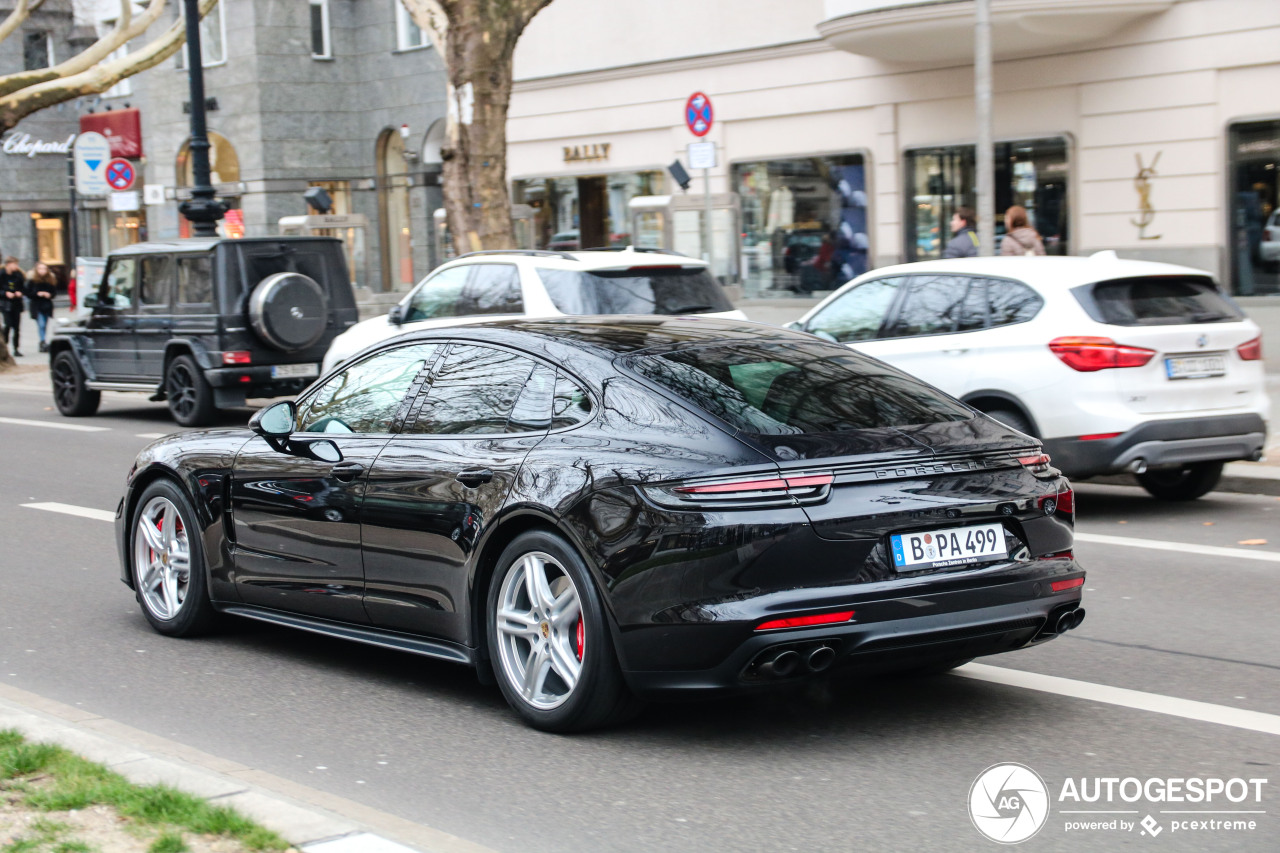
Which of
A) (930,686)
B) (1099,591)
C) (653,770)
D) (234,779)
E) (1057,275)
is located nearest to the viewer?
(234,779)

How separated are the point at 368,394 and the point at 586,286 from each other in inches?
261

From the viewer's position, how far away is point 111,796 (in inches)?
171

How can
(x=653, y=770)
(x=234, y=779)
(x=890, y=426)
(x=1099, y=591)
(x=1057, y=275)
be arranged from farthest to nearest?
(x=1057, y=275) → (x=1099, y=591) → (x=890, y=426) → (x=653, y=770) → (x=234, y=779)

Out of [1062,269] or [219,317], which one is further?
[219,317]

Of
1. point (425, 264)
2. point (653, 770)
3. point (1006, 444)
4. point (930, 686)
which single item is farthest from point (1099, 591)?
point (425, 264)

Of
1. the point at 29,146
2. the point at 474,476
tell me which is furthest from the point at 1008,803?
the point at 29,146

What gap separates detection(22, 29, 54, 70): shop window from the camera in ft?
171

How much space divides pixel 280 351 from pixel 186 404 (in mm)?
1219

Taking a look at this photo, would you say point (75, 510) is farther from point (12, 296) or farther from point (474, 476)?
point (12, 296)

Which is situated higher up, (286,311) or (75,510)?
(286,311)

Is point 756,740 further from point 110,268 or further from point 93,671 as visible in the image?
point 110,268

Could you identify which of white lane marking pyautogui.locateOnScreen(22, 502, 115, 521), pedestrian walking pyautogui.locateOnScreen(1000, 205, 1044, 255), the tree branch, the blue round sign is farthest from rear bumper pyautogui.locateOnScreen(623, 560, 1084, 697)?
the tree branch

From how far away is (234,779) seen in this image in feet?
15.1

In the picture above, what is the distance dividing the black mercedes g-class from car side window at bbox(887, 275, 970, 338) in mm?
7991
